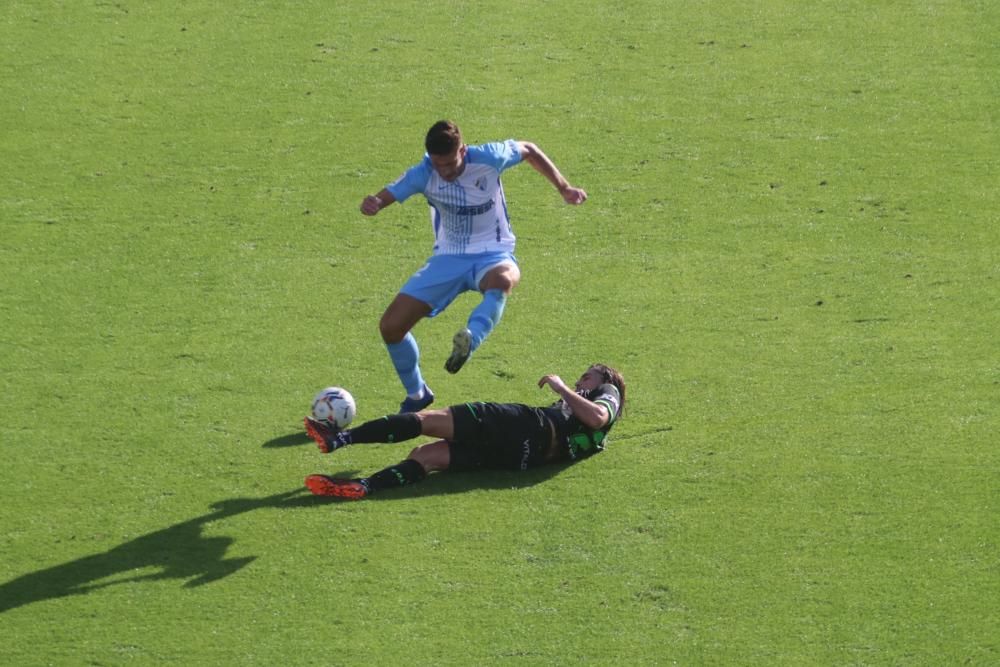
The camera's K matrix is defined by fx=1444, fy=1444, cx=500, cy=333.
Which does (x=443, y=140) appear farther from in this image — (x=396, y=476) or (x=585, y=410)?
(x=396, y=476)

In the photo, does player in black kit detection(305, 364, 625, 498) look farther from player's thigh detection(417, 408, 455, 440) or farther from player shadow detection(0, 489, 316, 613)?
player shadow detection(0, 489, 316, 613)

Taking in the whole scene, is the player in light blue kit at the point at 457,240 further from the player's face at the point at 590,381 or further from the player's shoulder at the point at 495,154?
the player's face at the point at 590,381

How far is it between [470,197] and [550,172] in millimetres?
644

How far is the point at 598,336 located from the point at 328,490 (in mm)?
3138

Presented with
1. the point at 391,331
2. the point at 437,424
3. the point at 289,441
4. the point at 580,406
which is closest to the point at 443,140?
the point at 391,331

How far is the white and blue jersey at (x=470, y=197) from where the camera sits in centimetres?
1035

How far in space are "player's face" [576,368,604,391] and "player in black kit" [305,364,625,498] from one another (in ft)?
0.72

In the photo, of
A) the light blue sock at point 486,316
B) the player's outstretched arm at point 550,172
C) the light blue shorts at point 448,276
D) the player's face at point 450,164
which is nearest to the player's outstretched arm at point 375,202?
the player's face at point 450,164

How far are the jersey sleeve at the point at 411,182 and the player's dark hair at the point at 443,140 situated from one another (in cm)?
36

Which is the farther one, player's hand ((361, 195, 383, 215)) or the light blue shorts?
the light blue shorts

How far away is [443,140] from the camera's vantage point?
9898 millimetres

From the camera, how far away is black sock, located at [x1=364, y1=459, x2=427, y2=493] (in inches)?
380

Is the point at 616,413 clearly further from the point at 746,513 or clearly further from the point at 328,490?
the point at 328,490

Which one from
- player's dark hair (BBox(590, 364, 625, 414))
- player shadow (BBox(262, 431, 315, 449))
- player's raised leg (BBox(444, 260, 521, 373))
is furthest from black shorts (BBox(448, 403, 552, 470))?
player shadow (BBox(262, 431, 315, 449))
